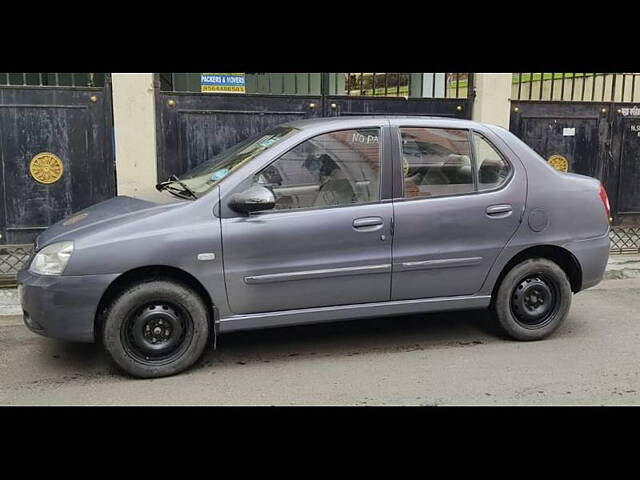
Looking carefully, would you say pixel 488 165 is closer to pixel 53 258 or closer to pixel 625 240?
pixel 53 258

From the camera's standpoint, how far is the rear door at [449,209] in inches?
178

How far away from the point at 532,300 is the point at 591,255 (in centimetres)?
60

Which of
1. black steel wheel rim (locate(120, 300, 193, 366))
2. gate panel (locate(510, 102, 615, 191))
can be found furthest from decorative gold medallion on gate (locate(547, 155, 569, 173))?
black steel wheel rim (locate(120, 300, 193, 366))

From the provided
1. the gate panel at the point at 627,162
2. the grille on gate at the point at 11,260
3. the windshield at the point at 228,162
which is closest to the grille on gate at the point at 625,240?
the gate panel at the point at 627,162

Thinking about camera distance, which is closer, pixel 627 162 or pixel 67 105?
pixel 67 105

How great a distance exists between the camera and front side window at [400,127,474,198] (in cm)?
460

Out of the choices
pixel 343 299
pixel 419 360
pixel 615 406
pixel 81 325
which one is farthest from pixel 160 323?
pixel 615 406

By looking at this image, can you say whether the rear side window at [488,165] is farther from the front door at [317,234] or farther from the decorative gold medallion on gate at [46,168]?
the decorative gold medallion on gate at [46,168]

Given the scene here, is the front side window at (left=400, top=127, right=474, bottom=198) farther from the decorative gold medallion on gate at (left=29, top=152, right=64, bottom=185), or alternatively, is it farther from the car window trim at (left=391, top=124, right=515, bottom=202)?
the decorative gold medallion on gate at (left=29, top=152, right=64, bottom=185)

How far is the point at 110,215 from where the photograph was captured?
427 cm

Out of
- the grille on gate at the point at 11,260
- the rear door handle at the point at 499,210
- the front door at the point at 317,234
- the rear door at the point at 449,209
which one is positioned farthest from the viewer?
the grille on gate at the point at 11,260

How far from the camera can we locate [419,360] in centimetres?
460

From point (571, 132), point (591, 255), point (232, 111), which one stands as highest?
point (232, 111)

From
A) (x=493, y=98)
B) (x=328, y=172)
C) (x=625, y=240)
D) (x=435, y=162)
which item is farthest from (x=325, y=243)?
(x=625, y=240)
